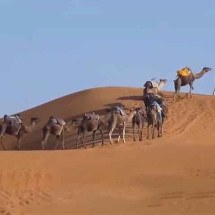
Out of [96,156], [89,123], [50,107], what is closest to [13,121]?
[89,123]

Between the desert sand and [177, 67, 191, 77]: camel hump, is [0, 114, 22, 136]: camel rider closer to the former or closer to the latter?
the desert sand

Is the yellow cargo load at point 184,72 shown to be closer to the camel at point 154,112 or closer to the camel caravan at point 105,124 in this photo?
the camel at point 154,112

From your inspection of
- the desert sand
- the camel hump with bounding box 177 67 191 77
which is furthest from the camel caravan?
the camel hump with bounding box 177 67 191 77

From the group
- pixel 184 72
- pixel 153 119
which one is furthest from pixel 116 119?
pixel 184 72

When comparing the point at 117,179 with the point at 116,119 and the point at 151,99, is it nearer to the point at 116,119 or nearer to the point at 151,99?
the point at 116,119

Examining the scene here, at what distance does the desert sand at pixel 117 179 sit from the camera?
17406 millimetres

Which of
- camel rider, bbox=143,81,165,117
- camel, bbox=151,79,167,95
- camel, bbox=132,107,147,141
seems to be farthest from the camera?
camel, bbox=151,79,167,95

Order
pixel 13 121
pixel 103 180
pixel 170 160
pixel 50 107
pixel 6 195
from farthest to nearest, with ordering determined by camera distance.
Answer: pixel 50 107 → pixel 13 121 → pixel 170 160 → pixel 103 180 → pixel 6 195

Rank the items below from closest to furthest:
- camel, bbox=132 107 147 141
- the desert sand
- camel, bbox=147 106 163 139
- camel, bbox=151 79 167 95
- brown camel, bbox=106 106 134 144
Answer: the desert sand, brown camel, bbox=106 106 134 144, camel, bbox=147 106 163 139, camel, bbox=132 107 147 141, camel, bbox=151 79 167 95

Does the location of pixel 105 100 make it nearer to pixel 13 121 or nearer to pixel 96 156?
pixel 13 121

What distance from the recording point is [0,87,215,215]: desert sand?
1741cm

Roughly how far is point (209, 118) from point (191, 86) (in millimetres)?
3387

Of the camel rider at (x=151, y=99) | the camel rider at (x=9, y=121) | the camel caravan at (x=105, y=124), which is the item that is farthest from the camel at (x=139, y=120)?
the camel rider at (x=9, y=121)

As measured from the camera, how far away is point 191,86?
34.7 meters
